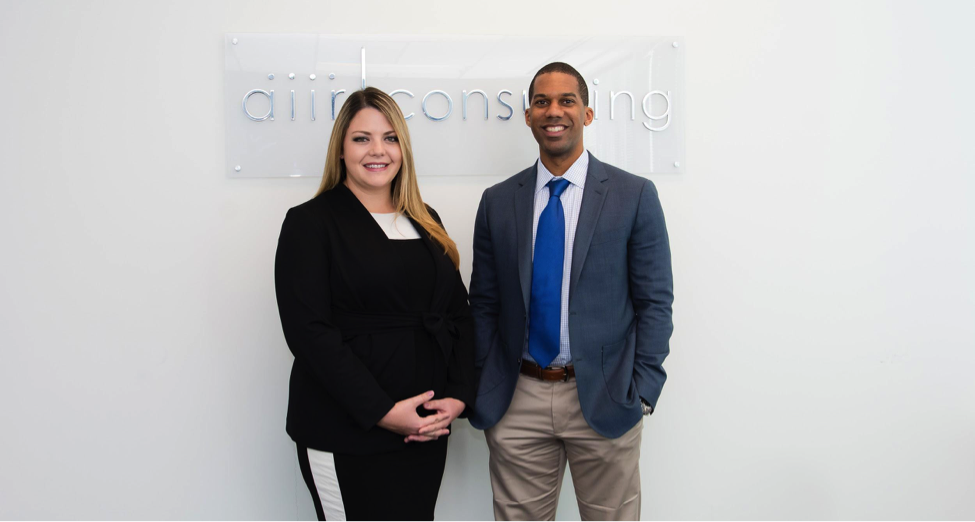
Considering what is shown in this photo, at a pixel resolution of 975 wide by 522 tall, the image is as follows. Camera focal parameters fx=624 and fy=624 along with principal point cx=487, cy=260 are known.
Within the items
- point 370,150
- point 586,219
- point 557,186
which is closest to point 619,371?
point 586,219

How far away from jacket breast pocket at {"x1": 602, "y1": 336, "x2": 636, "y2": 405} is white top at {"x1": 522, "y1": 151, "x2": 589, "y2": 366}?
0.37 feet

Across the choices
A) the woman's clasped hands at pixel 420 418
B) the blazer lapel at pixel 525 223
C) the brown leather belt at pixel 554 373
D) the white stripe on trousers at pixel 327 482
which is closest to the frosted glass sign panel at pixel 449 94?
the blazer lapel at pixel 525 223

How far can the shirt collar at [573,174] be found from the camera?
1884 millimetres

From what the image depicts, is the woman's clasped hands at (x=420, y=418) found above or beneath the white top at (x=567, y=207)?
beneath

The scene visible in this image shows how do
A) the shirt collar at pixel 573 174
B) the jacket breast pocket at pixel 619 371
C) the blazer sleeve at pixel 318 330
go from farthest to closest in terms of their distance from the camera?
the shirt collar at pixel 573 174 < the jacket breast pocket at pixel 619 371 < the blazer sleeve at pixel 318 330

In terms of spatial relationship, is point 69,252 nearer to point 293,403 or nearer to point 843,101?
point 293,403

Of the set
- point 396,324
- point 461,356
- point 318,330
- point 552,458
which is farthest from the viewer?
point 552,458

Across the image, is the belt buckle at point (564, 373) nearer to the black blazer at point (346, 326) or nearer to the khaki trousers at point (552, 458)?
the khaki trousers at point (552, 458)

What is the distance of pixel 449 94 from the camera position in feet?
7.55

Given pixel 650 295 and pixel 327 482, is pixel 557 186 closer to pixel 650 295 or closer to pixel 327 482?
pixel 650 295

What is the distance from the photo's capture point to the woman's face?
178 centimetres

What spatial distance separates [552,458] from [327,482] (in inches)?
27.0

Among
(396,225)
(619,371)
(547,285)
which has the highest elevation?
(396,225)

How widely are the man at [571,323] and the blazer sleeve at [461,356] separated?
59 mm
